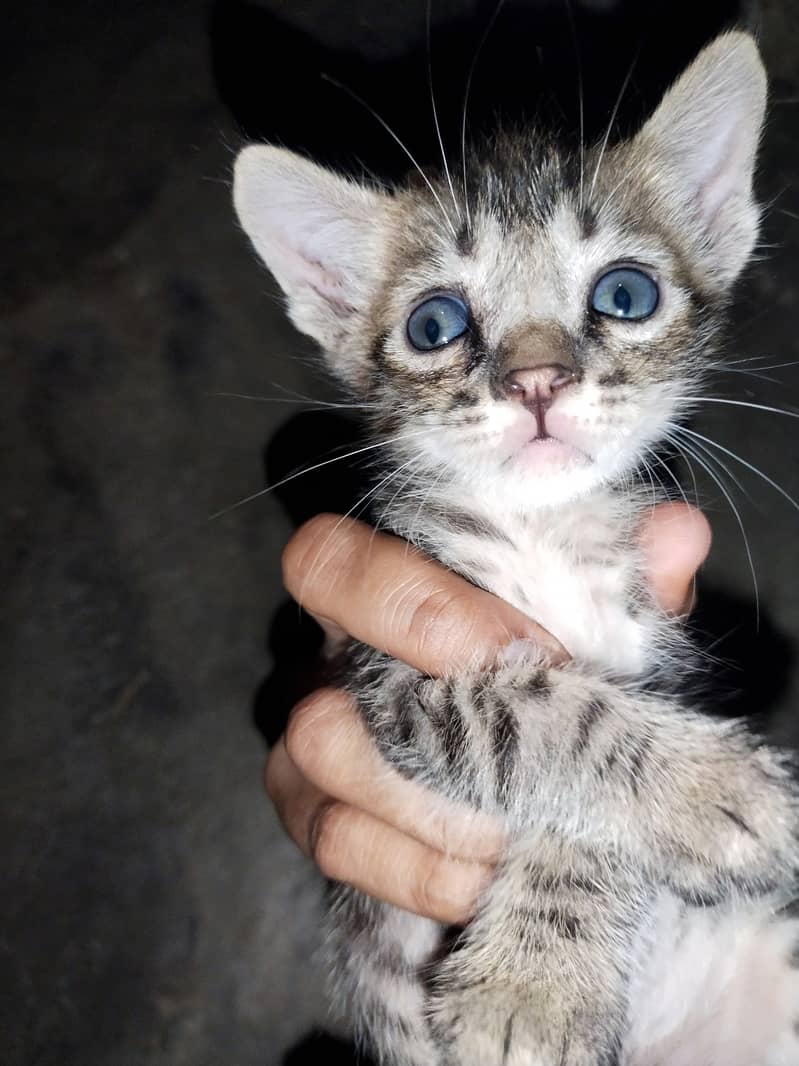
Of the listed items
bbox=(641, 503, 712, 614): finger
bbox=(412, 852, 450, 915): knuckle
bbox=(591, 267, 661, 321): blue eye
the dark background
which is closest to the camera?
bbox=(591, 267, 661, 321): blue eye

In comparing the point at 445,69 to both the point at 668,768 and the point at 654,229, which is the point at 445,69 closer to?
the point at 654,229

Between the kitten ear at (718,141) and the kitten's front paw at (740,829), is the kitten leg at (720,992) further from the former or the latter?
the kitten ear at (718,141)

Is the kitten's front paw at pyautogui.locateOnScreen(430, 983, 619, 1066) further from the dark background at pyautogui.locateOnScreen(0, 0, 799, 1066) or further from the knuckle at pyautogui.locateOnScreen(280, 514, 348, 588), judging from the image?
the dark background at pyautogui.locateOnScreen(0, 0, 799, 1066)

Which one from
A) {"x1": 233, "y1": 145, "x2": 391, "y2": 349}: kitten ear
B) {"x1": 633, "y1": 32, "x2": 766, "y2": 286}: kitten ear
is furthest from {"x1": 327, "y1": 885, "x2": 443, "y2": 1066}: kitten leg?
{"x1": 633, "y1": 32, "x2": 766, "y2": 286}: kitten ear

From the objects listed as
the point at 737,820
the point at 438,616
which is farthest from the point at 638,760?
the point at 438,616

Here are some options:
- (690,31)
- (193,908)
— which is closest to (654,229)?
(690,31)
